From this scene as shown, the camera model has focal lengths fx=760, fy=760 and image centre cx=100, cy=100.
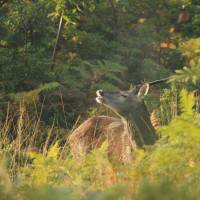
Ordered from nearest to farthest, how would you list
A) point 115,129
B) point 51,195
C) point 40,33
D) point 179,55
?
point 51,195 → point 115,129 → point 40,33 → point 179,55

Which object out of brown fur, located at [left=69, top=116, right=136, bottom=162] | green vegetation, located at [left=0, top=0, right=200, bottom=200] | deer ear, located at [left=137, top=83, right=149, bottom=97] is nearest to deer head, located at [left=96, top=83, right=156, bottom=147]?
deer ear, located at [left=137, top=83, right=149, bottom=97]

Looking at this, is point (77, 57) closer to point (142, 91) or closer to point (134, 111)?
point (142, 91)

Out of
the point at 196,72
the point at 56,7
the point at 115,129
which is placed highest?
the point at 56,7

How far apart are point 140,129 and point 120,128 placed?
30.2 inches

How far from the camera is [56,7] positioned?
13.4m

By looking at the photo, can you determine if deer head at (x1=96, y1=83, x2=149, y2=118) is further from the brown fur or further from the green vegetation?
the green vegetation

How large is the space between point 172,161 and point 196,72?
1.87 ft

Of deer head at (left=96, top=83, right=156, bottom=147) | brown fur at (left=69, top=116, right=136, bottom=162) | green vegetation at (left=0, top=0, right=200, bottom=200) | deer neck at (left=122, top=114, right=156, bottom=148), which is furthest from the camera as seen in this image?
green vegetation at (left=0, top=0, right=200, bottom=200)

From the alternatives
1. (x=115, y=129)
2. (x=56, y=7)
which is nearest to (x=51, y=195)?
(x=115, y=129)

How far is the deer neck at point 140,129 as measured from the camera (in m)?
8.67

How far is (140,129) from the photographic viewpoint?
29.6 feet

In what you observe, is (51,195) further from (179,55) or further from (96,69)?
(179,55)

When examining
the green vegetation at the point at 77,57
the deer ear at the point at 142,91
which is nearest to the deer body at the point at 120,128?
the deer ear at the point at 142,91

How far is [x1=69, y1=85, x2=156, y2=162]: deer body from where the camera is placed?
8.87 m
